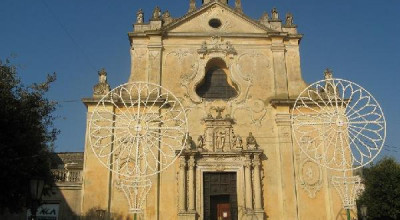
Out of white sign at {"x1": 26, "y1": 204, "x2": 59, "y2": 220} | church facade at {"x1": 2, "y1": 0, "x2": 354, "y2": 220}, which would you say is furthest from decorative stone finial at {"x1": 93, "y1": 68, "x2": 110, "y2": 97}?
white sign at {"x1": 26, "y1": 204, "x2": 59, "y2": 220}

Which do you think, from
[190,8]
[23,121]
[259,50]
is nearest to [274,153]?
[259,50]

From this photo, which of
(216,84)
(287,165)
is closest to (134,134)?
(216,84)

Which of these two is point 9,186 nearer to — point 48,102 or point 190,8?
point 48,102

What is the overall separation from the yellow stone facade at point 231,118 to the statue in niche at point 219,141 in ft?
0.22

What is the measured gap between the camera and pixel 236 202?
63.8 ft

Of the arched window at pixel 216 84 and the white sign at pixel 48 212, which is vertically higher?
the arched window at pixel 216 84

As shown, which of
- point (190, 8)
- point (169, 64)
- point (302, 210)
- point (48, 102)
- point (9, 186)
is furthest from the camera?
point (190, 8)

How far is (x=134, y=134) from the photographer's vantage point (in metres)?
17.3

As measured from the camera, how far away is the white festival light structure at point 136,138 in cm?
1739

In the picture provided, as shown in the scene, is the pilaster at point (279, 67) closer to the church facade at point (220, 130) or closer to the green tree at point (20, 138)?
the church facade at point (220, 130)

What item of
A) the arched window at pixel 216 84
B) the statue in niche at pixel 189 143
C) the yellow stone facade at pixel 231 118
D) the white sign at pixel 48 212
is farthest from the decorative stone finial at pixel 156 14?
the white sign at pixel 48 212

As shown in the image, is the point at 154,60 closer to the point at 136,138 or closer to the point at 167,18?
the point at 167,18

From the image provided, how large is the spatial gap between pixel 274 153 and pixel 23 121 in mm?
10839

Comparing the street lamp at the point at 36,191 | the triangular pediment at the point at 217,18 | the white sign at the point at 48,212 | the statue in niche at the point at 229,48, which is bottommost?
the white sign at the point at 48,212
